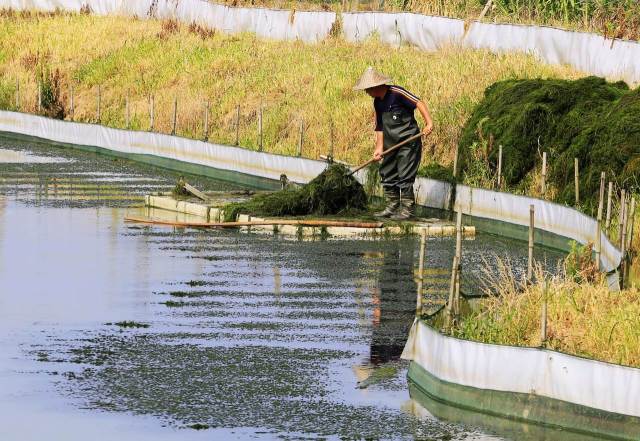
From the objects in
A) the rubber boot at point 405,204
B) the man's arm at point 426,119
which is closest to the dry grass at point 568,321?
the man's arm at point 426,119

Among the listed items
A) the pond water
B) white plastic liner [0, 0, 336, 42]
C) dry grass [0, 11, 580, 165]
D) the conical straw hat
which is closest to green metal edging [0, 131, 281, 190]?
dry grass [0, 11, 580, 165]

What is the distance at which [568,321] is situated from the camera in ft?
41.7

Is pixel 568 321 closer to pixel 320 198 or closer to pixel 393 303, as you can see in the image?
pixel 393 303

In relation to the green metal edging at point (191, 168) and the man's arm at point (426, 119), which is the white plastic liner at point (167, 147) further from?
the man's arm at point (426, 119)

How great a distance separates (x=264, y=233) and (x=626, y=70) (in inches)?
443

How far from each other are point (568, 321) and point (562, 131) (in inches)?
500

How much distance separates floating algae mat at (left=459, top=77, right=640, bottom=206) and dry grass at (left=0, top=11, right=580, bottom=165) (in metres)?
1.73

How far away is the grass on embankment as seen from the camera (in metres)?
12.1

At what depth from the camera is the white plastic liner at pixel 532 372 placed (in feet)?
36.4

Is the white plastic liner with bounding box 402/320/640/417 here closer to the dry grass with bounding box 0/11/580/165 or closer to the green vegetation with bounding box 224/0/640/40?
the dry grass with bounding box 0/11/580/165

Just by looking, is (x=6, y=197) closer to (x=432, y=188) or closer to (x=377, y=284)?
(x=432, y=188)

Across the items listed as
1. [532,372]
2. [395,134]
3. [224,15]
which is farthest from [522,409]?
[224,15]

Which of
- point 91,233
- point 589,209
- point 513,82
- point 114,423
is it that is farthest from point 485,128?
point 114,423

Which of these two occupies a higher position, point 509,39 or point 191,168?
point 509,39
